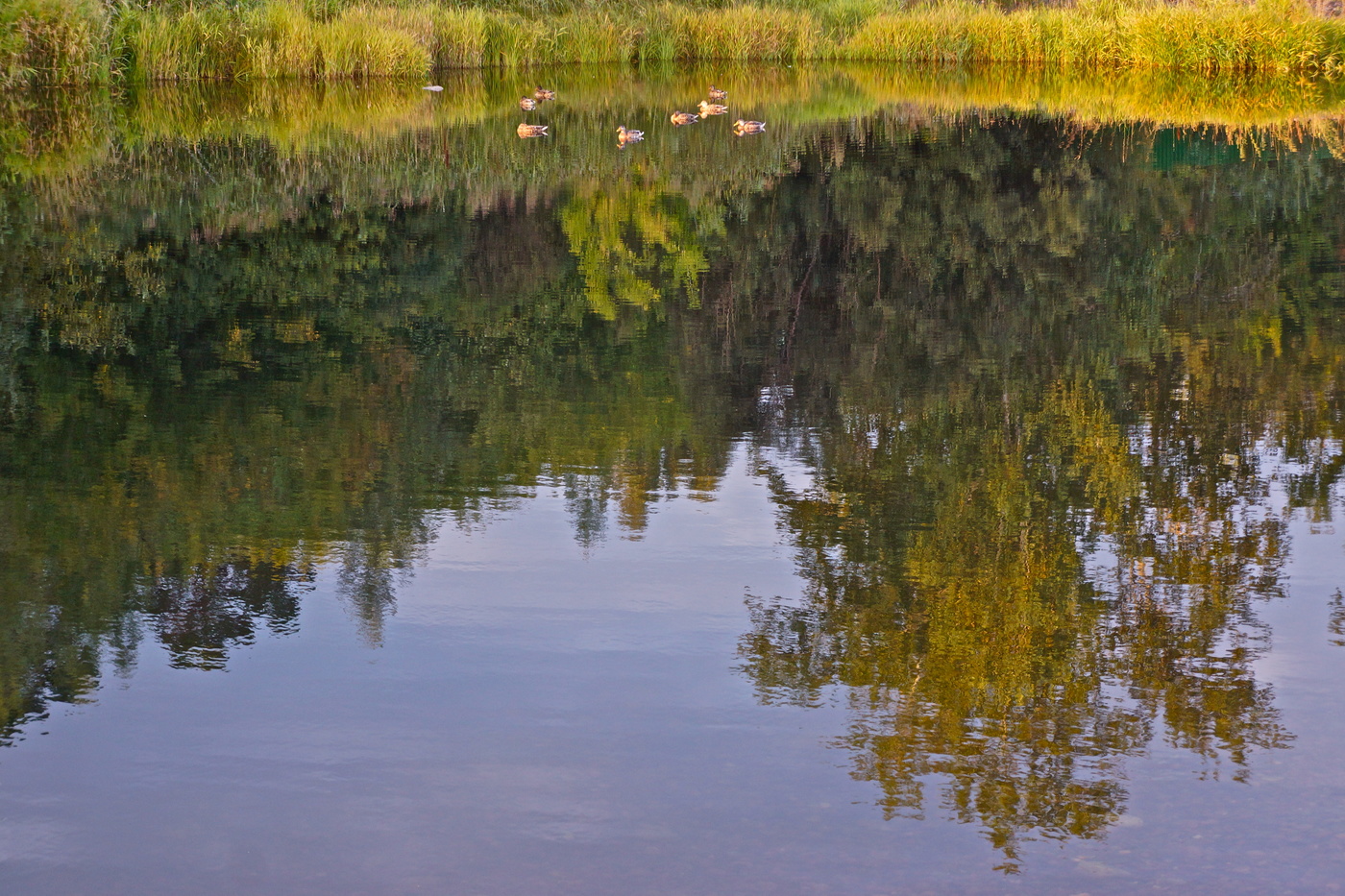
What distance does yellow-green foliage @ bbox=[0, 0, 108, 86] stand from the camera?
1994 cm

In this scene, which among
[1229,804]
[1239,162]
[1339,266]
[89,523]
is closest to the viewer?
[1229,804]

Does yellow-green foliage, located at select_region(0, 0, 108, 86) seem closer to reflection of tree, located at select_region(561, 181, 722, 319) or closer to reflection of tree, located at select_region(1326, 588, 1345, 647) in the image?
reflection of tree, located at select_region(561, 181, 722, 319)

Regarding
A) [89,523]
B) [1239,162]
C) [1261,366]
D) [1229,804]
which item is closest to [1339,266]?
[1261,366]

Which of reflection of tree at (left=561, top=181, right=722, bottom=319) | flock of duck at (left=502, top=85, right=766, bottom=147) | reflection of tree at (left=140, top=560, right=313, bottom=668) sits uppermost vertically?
flock of duck at (left=502, top=85, right=766, bottom=147)

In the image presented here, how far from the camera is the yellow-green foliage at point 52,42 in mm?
19938

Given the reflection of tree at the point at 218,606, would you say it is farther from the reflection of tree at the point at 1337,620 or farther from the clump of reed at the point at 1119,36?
the clump of reed at the point at 1119,36

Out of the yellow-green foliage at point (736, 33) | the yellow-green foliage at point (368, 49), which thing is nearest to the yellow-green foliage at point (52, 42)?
the yellow-green foliage at point (368, 49)

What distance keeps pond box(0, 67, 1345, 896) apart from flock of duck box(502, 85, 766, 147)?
255 inches

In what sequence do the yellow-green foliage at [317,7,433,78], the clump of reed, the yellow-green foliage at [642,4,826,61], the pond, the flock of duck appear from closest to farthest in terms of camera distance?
the pond → the flock of duck → the yellow-green foliage at [317,7,433,78] → the clump of reed → the yellow-green foliage at [642,4,826,61]

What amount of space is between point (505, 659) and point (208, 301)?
5.46 meters

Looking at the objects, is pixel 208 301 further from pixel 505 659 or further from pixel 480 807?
pixel 480 807

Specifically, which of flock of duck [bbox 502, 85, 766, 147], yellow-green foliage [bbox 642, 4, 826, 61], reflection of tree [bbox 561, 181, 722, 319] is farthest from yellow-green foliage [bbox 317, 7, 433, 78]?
reflection of tree [bbox 561, 181, 722, 319]

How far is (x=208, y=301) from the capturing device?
8711mm

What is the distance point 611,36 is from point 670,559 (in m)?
27.7
